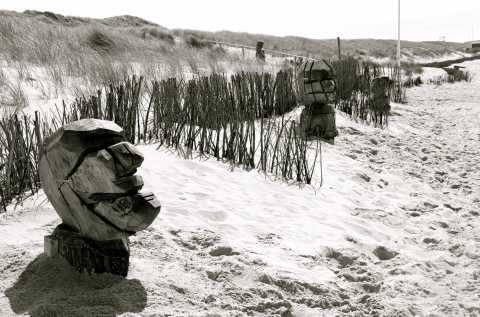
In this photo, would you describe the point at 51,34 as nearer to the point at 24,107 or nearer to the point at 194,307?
the point at 24,107

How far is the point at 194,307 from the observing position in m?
2.02

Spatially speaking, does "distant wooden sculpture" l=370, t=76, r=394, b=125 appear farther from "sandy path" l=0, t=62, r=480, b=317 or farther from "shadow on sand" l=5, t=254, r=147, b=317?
"shadow on sand" l=5, t=254, r=147, b=317

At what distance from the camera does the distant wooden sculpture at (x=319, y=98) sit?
5.32m

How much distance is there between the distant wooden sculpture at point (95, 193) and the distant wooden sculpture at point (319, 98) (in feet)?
11.5

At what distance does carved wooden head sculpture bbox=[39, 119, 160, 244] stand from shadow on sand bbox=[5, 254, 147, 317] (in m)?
0.18

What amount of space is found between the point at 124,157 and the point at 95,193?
18 centimetres

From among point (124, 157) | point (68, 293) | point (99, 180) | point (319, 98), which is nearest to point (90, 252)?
point (68, 293)

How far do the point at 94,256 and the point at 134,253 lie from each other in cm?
34

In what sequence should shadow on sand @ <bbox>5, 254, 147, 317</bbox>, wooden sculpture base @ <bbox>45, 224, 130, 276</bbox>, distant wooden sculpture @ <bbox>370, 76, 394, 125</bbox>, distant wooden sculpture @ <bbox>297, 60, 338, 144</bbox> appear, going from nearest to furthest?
shadow on sand @ <bbox>5, 254, 147, 317</bbox>
wooden sculpture base @ <bbox>45, 224, 130, 276</bbox>
distant wooden sculpture @ <bbox>297, 60, 338, 144</bbox>
distant wooden sculpture @ <bbox>370, 76, 394, 125</bbox>

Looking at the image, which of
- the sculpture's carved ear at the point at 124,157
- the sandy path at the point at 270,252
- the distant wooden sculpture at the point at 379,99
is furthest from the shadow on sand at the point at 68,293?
the distant wooden sculpture at the point at 379,99

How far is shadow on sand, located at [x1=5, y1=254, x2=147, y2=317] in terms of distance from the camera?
186cm

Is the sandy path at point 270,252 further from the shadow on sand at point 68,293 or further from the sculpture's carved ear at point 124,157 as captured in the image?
the sculpture's carved ear at point 124,157

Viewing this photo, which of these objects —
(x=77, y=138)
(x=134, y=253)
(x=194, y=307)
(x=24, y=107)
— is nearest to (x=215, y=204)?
(x=134, y=253)

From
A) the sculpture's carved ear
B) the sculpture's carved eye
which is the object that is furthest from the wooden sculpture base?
the sculpture's carved ear
